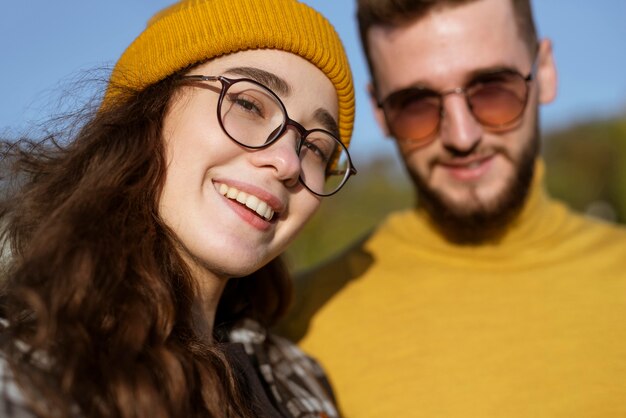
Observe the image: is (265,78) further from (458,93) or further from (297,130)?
(458,93)

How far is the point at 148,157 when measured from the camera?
6.18 ft

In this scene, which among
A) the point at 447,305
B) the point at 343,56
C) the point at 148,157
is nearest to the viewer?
the point at 148,157

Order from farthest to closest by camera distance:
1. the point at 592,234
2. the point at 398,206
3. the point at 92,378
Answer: the point at 398,206
the point at 592,234
the point at 92,378

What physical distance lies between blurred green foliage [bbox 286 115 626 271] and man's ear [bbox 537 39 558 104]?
1.57 metres

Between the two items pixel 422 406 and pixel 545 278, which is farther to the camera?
pixel 545 278

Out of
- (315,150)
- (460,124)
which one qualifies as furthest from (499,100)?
(315,150)

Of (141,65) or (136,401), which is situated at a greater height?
(141,65)

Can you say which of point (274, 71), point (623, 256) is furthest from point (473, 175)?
point (274, 71)

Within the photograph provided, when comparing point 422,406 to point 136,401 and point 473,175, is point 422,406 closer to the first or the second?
point 473,175

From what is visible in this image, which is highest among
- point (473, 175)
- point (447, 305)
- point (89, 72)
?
point (89, 72)

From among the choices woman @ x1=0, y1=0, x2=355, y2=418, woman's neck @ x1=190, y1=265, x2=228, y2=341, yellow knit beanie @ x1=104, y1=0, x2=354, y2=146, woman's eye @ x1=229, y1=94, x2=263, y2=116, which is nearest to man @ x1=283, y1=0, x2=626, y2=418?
woman @ x1=0, y1=0, x2=355, y2=418

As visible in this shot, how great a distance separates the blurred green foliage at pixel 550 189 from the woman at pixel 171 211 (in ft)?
3.43

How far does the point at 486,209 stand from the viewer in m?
2.92

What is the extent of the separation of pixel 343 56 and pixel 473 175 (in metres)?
0.99
